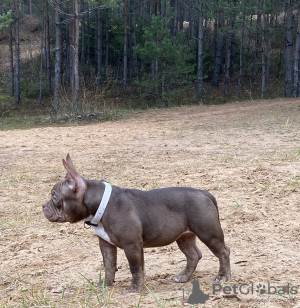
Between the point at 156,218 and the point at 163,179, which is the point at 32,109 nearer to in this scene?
the point at 163,179

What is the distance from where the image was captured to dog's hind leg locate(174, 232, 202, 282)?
12.5ft

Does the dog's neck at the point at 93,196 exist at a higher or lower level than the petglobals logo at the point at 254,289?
higher

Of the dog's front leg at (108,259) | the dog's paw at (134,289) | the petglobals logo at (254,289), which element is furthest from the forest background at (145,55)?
the petglobals logo at (254,289)

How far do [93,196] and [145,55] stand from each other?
21.8 m

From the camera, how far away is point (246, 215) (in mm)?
5402

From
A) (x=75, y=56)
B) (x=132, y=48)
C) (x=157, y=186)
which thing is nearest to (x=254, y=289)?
(x=157, y=186)

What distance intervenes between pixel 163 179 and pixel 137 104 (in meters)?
22.2

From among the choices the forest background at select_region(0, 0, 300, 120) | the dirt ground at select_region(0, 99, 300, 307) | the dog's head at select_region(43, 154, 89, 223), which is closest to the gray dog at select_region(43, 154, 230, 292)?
the dog's head at select_region(43, 154, 89, 223)

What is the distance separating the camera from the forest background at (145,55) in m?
23.3

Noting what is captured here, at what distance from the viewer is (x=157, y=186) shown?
6.90 m

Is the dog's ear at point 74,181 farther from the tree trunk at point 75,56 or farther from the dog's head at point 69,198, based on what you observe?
the tree trunk at point 75,56

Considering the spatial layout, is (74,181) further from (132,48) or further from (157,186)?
(132,48)

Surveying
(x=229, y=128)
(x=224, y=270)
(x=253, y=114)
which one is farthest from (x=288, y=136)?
(x=224, y=270)

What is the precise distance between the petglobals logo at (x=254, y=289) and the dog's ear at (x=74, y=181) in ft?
4.16
